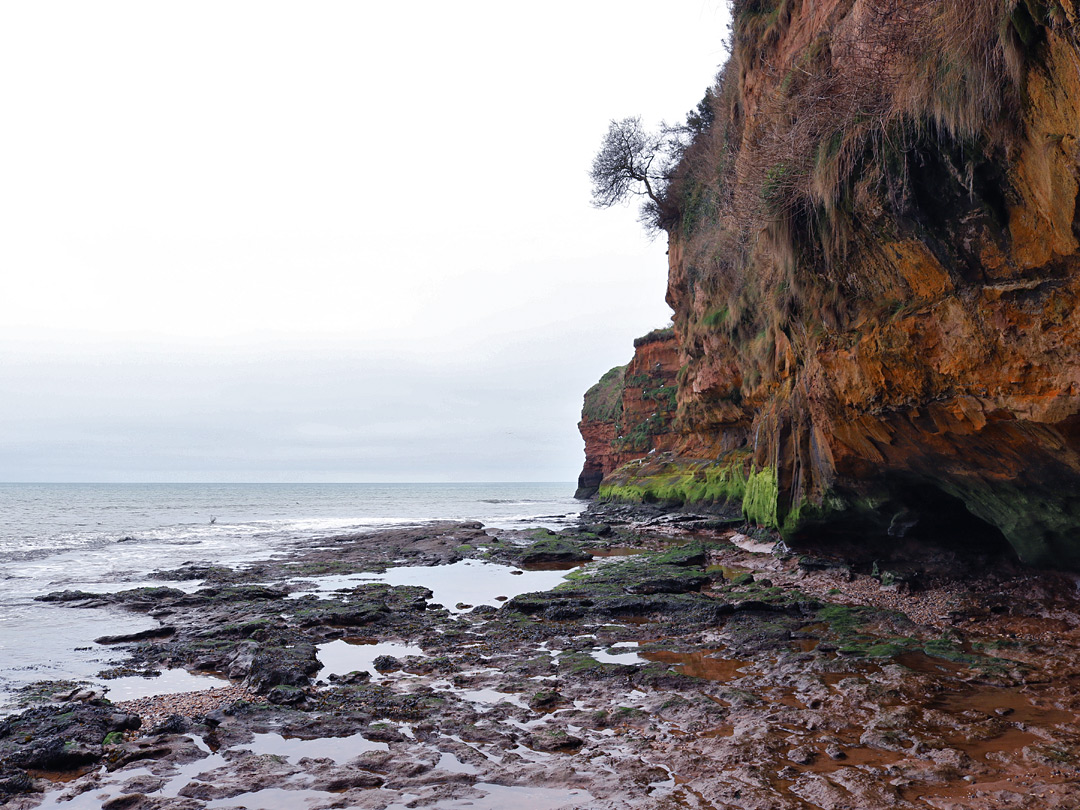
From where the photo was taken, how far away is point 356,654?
28.8ft

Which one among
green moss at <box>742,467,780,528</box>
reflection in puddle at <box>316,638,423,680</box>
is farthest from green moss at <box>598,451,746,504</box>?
reflection in puddle at <box>316,638,423,680</box>

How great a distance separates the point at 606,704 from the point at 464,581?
9.24m

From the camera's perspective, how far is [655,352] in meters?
47.8

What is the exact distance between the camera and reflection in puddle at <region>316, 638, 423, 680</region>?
26.1 feet

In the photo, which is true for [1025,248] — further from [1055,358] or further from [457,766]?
[457,766]

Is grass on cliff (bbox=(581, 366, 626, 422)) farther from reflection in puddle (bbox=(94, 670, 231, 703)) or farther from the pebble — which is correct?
the pebble

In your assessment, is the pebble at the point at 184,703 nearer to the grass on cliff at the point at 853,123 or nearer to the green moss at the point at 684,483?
the grass on cliff at the point at 853,123

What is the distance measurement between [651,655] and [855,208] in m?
6.61

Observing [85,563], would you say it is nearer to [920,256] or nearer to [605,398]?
[920,256]

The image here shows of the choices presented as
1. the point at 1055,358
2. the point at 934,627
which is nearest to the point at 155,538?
the point at 934,627

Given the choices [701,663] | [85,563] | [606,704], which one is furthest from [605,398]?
[606,704]

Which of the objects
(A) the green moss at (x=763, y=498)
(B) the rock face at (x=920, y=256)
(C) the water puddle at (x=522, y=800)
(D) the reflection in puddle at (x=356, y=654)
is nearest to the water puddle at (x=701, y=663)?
(C) the water puddle at (x=522, y=800)

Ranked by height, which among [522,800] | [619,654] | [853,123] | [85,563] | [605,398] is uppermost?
[605,398]

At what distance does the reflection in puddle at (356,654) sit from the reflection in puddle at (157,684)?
1.26 metres
